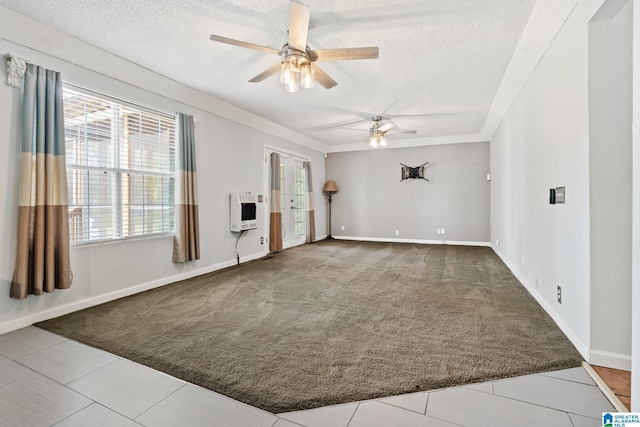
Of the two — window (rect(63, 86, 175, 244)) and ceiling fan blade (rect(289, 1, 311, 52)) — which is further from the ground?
ceiling fan blade (rect(289, 1, 311, 52))

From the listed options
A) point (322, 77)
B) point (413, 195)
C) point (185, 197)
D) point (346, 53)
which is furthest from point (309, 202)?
point (346, 53)

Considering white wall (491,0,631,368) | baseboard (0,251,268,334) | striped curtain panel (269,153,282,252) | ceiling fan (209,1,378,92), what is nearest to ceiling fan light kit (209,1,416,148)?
ceiling fan (209,1,378,92)

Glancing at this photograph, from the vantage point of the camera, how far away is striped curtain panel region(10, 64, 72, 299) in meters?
2.50

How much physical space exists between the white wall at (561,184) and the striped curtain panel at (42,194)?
4.16m

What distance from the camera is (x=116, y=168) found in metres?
3.30

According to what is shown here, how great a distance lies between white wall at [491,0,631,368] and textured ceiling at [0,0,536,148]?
53 centimetres

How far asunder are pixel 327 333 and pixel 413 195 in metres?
5.81

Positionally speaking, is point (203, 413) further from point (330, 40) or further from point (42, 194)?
point (330, 40)

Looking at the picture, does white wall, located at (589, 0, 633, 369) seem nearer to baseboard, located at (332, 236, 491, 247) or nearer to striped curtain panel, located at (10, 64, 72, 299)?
striped curtain panel, located at (10, 64, 72, 299)

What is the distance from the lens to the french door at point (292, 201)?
6661 mm

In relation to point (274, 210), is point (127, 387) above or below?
below

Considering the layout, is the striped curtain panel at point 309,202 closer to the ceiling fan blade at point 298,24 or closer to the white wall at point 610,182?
the ceiling fan blade at point 298,24

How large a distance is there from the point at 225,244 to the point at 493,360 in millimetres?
3978

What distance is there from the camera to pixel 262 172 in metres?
5.75
